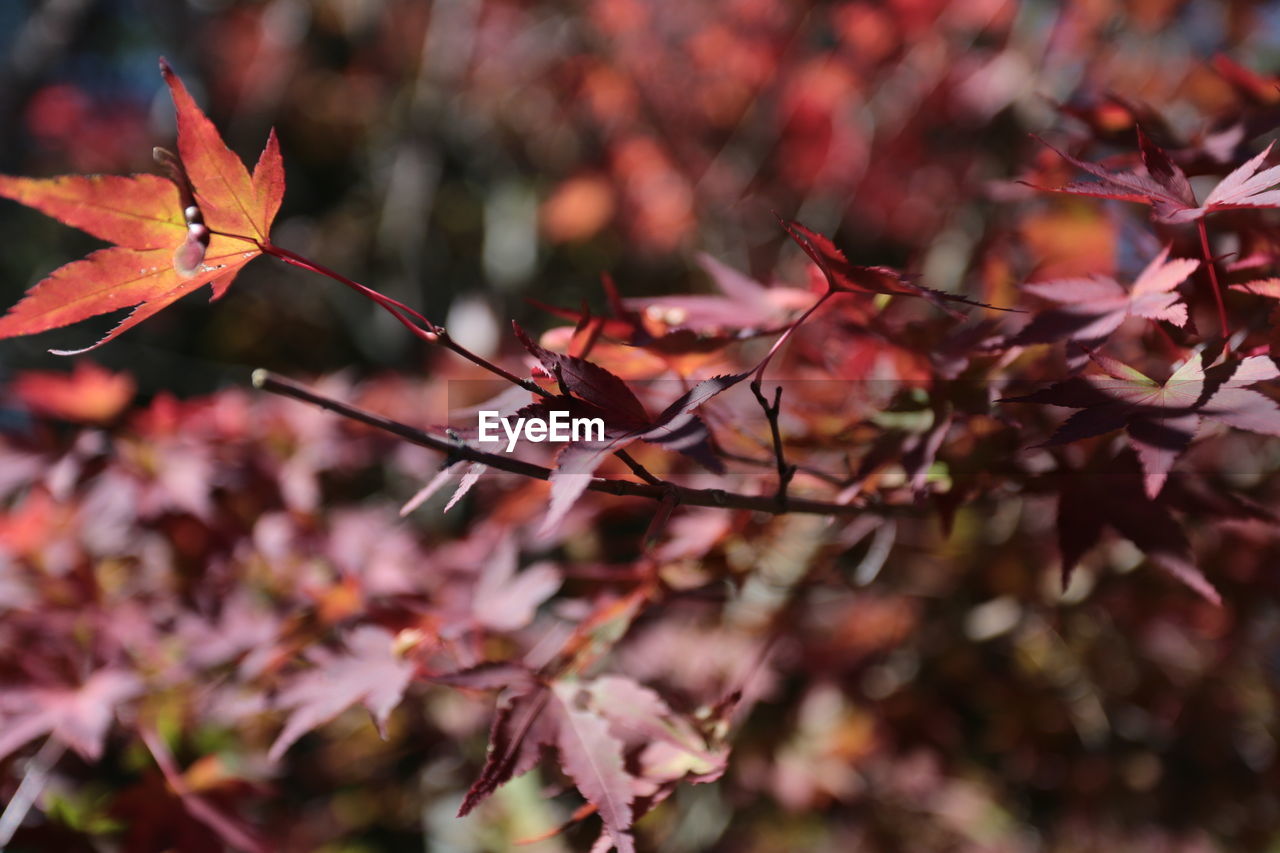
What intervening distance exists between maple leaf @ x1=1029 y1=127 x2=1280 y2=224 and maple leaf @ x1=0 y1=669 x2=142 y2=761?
1.17 metres

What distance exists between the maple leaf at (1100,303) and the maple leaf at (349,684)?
2.26 ft

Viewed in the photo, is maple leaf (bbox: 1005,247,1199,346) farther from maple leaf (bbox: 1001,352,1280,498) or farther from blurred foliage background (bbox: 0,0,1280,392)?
blurred foliage background (bbox: 0,0,1280,392)

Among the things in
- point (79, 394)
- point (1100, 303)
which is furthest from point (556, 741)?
point (79, 394)

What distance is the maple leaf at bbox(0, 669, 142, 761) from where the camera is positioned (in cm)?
94

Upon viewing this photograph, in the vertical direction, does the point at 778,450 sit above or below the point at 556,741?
above

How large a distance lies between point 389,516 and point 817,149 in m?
2.30

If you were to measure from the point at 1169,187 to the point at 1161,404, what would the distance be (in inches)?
7.1

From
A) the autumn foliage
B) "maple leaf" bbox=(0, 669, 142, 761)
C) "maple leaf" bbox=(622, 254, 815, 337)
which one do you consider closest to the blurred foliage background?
the autumn foliage

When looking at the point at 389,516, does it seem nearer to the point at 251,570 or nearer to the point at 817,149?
the point at 251,570

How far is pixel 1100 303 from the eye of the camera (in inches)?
28.4

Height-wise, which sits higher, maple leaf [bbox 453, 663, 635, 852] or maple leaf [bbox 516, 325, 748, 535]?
maple leaf [bbox 516, 325, 748, 535]

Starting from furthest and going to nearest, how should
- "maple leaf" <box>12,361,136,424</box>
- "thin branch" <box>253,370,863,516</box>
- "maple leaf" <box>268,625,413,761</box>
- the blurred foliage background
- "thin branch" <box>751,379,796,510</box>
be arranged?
the blurred foliage background
"maple leaf" <box>12,361,136,424</box>
"maple leaf" <box>268,625,413,761</box>
"thin branch" <box>751,379,796,510</box>
"thin branch" <box>253,370,863,516</box>

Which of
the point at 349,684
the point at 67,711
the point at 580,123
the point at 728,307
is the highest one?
the point at 728,307

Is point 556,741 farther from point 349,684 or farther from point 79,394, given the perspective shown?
point 79,394
